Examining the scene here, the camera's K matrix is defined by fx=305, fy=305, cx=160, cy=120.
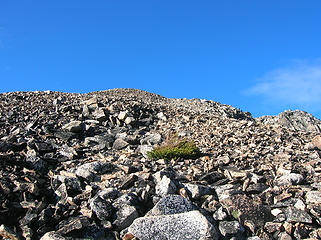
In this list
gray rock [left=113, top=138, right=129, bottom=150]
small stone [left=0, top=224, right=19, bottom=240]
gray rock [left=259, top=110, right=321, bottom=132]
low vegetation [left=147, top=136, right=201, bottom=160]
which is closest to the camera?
Answer: small stone [left=0, top=224, right=19, bottom=240]

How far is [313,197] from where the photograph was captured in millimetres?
8422

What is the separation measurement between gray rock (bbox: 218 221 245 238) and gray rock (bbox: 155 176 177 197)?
1.70m

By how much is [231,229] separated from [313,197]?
2.83 metres

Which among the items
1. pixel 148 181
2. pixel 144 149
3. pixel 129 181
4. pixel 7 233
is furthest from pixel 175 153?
pixel 7 233

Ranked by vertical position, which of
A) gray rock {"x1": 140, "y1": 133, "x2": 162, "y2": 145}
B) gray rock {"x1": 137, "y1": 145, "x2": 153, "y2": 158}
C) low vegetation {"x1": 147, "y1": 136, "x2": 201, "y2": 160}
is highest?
gray rock {"x1": 140, "y1": 133, "x2": 162, "y2": 145}

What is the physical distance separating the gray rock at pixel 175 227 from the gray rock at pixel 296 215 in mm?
2131

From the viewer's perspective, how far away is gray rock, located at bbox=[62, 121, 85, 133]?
15510 millimetres

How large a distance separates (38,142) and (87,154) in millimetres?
2424

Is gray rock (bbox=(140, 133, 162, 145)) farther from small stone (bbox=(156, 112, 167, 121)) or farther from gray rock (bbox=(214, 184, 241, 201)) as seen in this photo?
gray rock (bbox=(214, 184, 241, 201))

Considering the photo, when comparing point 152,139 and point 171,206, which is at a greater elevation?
point 152,139

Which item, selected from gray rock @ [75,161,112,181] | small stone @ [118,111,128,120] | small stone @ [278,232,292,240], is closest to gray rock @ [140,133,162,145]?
small stone @ [118,111,128,120]

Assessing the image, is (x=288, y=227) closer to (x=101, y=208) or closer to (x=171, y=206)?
(x=171, y=206)

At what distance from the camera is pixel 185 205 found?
775 centimetres

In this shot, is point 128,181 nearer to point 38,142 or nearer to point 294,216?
point 294,216
